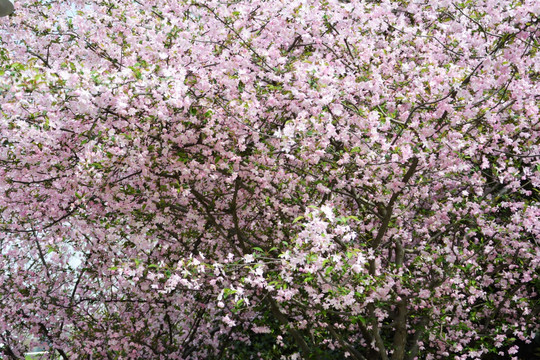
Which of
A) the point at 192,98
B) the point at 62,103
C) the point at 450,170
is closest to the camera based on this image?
the point at 62,103

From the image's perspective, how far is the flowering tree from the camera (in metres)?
5.04

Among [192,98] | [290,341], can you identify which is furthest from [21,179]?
[290,341]

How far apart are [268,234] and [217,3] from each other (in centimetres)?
293

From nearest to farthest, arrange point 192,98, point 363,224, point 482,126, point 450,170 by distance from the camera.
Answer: point 192,98, point 482,126, point 450,170, point 363,224

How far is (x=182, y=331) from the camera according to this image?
9.54 m

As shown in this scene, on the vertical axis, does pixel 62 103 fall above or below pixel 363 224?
below

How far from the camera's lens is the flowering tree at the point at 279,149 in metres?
5.04

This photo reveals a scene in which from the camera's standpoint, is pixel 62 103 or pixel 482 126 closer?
pixel 62 103

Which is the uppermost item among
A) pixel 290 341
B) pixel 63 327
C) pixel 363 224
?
pixel 363 224

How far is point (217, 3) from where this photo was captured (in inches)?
240

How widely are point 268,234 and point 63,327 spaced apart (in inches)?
150

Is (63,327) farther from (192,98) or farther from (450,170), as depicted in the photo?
(450,170)

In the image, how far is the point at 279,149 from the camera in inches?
228

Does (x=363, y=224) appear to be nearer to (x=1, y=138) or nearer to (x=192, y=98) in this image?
(x=192, y=98)
